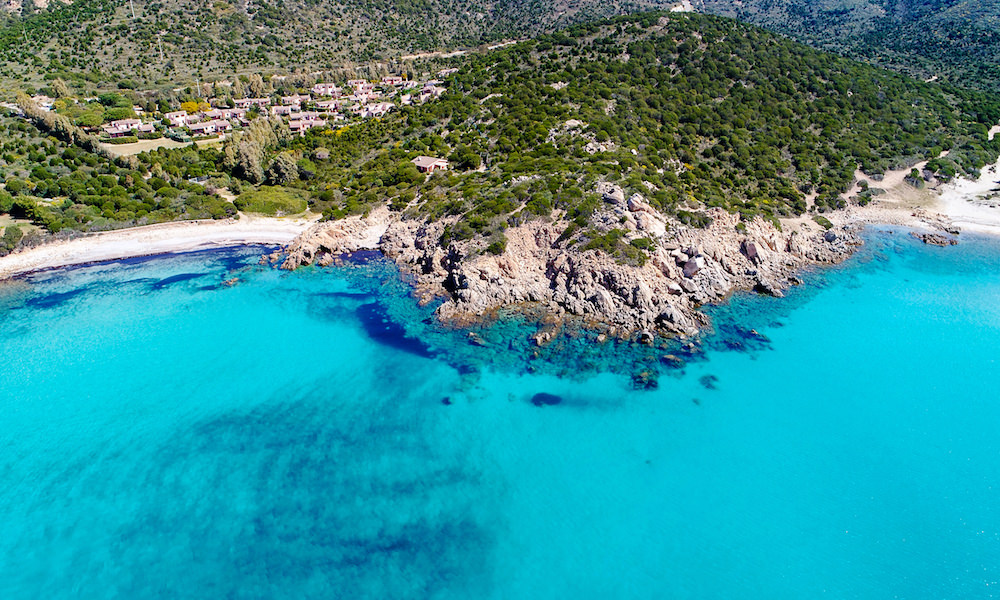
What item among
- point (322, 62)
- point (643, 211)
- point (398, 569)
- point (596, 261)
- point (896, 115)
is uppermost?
point (322, 62)

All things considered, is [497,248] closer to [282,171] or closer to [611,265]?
[611,265]

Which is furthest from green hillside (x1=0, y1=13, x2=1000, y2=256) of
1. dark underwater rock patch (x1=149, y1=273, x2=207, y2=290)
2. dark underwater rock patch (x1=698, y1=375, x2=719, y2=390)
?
A: dark underwater rock patch (x1=149, y1=273, x2=207, y2=290)

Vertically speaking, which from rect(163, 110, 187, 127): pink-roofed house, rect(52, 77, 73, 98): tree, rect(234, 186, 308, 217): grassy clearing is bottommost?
rect(234, 186, 308, 217): grassy clearing

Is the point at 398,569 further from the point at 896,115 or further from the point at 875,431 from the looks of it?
the point at 896,115

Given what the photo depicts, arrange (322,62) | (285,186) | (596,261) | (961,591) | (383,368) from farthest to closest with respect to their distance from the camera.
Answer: (322,62) < (285,186) < (596,261) < (383,368) < (961,591)

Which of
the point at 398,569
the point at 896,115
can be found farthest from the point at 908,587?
the point at 896,115

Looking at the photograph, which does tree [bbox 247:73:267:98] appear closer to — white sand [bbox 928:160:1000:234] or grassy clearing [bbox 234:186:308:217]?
grassy clearing [bbox 234:186:308:217]

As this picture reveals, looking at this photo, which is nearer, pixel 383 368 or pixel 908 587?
pixel 908 587
